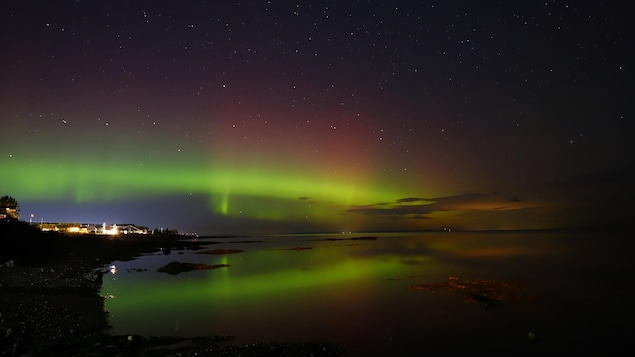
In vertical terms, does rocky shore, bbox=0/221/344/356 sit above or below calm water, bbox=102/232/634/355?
above

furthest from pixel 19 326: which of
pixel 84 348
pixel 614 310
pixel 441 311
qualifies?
pixel 614 310

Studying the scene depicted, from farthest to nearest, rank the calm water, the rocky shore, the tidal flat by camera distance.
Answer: the calm water
the tidal flat
the rocky shore

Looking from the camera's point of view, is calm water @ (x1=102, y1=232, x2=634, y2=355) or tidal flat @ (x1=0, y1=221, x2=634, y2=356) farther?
calm water @ (x1=102, y1=232, x2=634, y2=355)

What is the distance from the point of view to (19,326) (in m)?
15.2

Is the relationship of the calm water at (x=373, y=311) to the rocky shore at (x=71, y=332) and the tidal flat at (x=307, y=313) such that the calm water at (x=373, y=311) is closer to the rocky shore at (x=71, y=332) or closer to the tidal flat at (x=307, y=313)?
the tidal flat at (x=307, y=313)

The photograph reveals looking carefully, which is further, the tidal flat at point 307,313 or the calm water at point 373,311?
the calm water at point 373,311

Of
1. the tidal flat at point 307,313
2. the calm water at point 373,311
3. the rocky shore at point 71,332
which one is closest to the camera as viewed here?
the rocky shore at point 71,332

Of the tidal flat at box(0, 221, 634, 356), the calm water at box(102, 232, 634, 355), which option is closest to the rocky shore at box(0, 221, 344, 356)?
the tidal flat at box(0, 221, 634, 356)

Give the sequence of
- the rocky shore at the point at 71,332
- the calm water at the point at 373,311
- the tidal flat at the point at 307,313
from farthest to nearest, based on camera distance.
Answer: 1. the calm water at the point at 373,311
2. the tidal flat at the point at 307,313
3. the rocky shore at the point at 71,332

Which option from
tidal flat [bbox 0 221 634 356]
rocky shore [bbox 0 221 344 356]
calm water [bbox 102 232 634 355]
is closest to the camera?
rocky shore [bbox 0 221 344 356]

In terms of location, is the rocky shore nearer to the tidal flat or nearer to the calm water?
the tidal flat

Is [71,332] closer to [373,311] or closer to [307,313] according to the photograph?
[307,313]

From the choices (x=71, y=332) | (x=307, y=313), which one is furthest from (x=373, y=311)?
(x=71, y=332)

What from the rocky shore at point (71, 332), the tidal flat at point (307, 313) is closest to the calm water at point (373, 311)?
the tidal flat at point (307, 313)
